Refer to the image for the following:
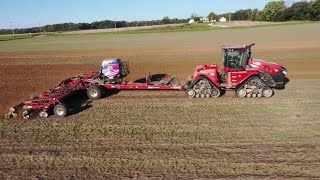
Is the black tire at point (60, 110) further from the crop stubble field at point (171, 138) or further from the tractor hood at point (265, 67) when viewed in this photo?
the tractor hood at point (265, 67)

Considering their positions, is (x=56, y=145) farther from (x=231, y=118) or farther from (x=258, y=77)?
(x=258, y=77)

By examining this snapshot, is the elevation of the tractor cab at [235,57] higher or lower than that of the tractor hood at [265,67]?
higher

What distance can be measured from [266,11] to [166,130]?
149 meters

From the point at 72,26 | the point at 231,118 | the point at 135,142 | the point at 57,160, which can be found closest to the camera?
the point at 57,160

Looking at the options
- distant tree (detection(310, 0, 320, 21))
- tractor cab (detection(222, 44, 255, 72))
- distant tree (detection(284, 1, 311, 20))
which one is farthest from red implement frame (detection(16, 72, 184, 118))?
distant tree (detection(284, 1, 311, 20))

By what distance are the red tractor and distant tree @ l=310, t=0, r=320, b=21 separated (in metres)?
99.4

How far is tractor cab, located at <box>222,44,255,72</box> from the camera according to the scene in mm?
15297

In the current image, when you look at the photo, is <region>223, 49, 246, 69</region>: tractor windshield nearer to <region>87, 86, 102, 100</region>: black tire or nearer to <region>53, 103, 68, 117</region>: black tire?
<region>87, 86, 102, 100</region>: black tire

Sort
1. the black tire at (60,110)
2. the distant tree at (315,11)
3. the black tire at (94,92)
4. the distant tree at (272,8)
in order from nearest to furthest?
the black tire at (60,110), the black tire at (94,92), the distant tree at (315,11), the distant tree at (272,8)

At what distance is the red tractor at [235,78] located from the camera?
1532 centimetres

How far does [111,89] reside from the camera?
17.9 m

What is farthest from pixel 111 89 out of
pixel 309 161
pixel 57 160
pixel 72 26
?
pixel 72 26

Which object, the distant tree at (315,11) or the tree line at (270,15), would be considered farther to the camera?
the tree line at (270,15)

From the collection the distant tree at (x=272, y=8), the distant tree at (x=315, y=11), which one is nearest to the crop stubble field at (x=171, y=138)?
the distant tree at (x=315, y=11)
